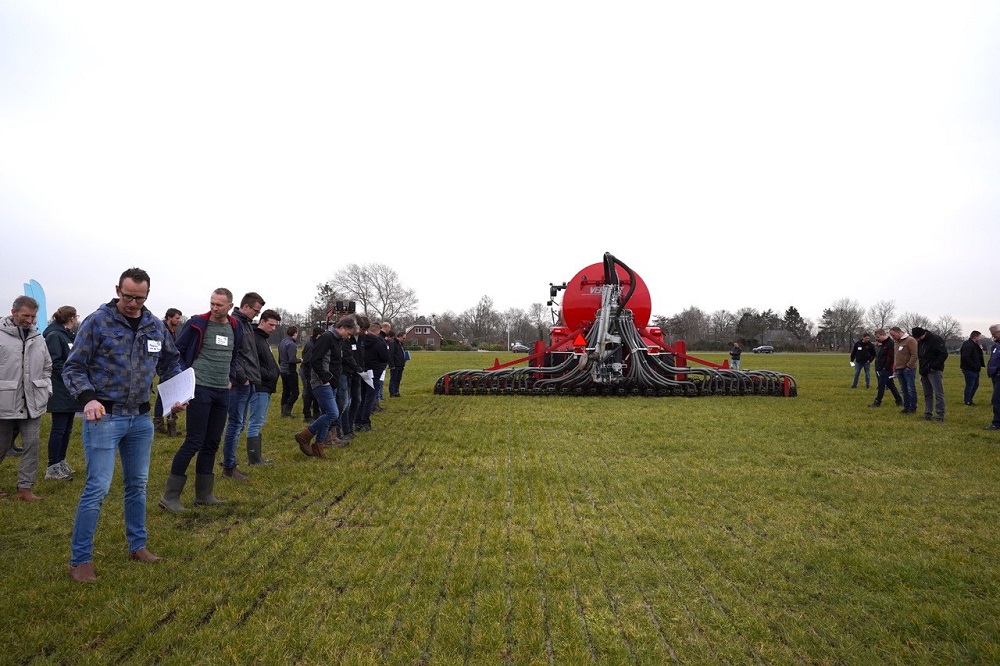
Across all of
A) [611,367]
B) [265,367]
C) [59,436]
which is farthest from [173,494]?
[611,367]

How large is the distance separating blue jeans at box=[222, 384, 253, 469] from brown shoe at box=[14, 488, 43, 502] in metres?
1.53

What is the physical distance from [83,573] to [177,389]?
1.24 m

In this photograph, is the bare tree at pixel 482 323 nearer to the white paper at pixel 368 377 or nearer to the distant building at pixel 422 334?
the distant building at pixel 422 334

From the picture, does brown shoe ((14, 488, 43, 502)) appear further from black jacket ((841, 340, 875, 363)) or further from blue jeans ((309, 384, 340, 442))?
black jacket ((841, 340, 875, 363))

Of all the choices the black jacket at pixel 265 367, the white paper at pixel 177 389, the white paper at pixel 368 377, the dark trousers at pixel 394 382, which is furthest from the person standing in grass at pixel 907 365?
the white paper at pixel 177 389

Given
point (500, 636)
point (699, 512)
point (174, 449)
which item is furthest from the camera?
point (174, 449)

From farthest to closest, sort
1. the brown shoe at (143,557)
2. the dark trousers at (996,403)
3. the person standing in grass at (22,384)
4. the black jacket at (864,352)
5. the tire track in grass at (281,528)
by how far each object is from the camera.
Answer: the black jacket at (864,352)
the dark trousers at (996,403)
the person standing in grass at (22,384)
the brown shoe at (143,557)
the tire track in grass at (281,528)

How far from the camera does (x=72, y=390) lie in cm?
348

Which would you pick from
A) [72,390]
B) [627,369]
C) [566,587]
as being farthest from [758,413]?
[72,390]

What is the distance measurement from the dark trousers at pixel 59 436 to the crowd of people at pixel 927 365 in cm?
1235

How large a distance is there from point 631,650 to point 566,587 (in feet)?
2.29

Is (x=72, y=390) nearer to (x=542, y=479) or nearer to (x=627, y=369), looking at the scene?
(x=542, y=479)

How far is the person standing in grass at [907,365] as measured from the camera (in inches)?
440

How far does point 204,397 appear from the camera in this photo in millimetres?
5117
